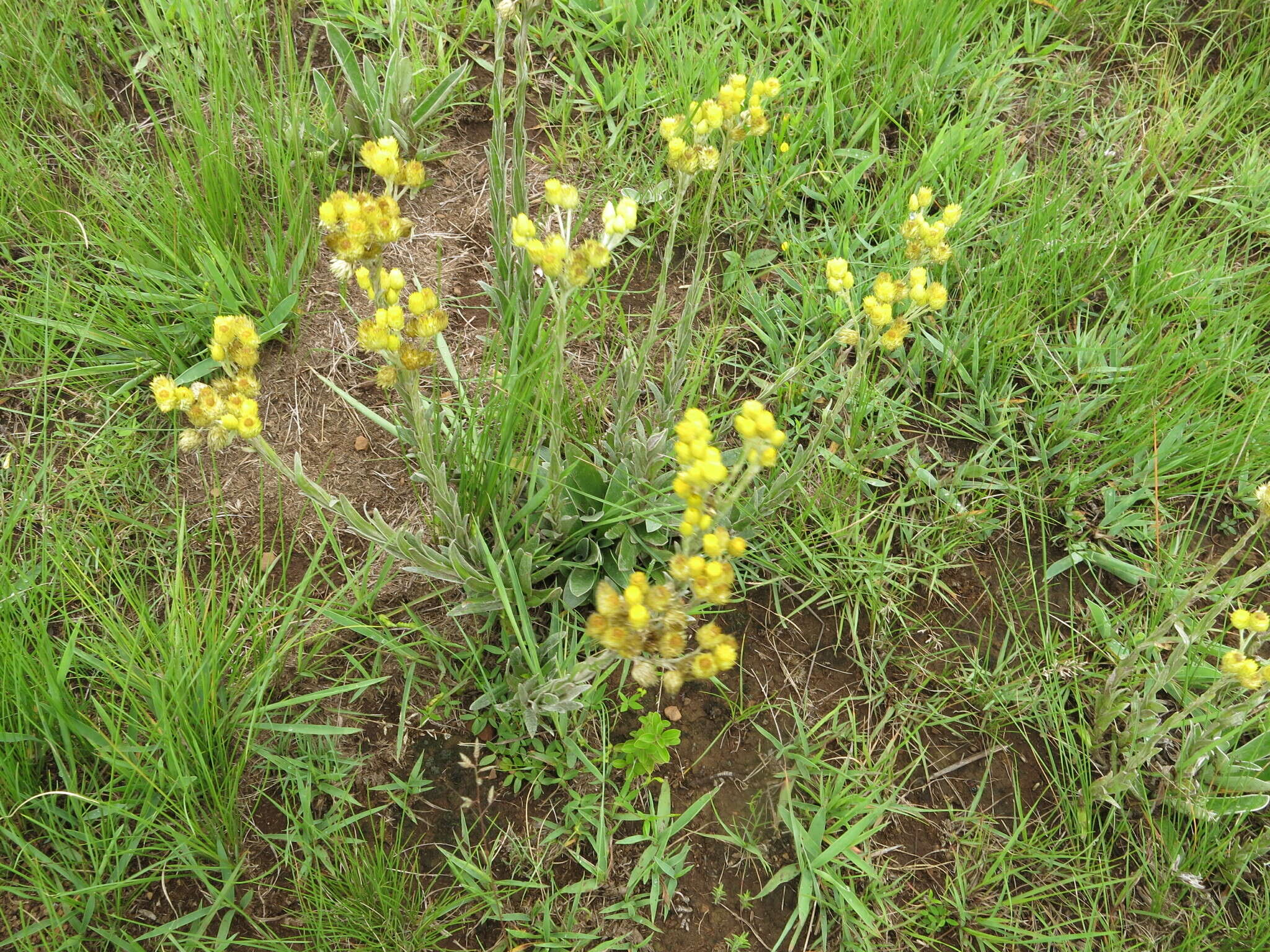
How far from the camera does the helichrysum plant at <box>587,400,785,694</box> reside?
51.2 inches

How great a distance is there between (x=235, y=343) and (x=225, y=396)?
10 cm

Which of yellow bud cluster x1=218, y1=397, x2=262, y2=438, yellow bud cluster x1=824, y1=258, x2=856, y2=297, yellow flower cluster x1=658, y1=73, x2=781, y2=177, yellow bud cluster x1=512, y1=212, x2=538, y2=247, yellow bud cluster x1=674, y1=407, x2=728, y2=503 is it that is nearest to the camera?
yellow bud cluster x1=674, y1=407, x2=728, y2=503

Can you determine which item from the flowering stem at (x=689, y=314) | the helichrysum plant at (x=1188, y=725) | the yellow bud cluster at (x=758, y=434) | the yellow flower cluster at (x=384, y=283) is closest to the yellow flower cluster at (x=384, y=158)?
the yellow flower cluster at (x=384, y=283)

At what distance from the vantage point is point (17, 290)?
2.29 metres

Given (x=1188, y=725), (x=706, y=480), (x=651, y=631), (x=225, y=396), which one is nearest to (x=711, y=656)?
(x=651, y=631)

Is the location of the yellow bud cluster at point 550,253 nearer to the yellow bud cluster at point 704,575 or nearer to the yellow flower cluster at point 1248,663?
the yellow bud cluster at point 704,575

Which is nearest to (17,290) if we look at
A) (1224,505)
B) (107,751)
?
(107,751)

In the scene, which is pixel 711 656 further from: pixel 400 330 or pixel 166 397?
pixel 166 397

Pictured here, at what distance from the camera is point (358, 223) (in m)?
1.42

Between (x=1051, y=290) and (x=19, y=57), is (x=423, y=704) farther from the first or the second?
(x=19, y=57)

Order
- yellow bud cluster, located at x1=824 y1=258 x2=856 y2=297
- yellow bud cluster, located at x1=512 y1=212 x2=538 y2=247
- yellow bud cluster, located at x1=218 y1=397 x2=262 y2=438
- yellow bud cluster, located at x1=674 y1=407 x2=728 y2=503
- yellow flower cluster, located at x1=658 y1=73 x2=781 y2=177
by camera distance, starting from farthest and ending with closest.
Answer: yellow bud cluster, located at x1=824 y1=258 x2=856 y2=297
yellow flower cluster, located at x1=658 y1=73 x2=781 y2=177
yellow bud cluster, located at x1=512 y1=212 x2=538 y2=247
yellow bud cluster, located at x1=218 y1=397 x2=262 y2=438
yellow bud cluster, located at x1=674 y1=407 x2=728 y2=503

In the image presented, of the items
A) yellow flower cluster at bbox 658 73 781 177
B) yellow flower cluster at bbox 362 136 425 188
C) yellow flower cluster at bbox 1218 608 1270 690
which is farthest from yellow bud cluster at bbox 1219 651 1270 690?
yellow flower cluster at bbox 362 136 425 188

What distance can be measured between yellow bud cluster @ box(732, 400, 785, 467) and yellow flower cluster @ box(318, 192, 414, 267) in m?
0.68

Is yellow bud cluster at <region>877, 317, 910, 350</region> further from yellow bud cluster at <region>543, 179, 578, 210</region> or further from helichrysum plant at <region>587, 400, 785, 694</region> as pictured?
yellow bud cluster at <region>543, 179, 578, 210</region>
